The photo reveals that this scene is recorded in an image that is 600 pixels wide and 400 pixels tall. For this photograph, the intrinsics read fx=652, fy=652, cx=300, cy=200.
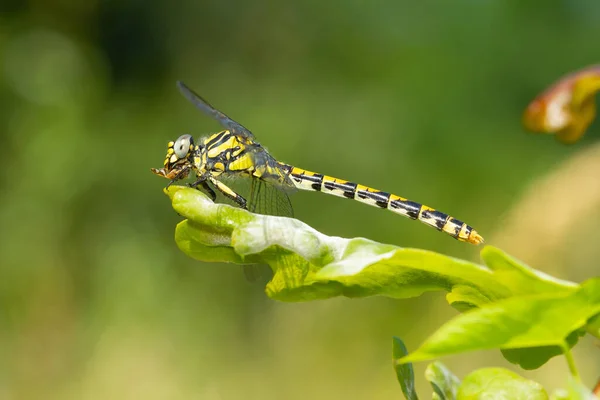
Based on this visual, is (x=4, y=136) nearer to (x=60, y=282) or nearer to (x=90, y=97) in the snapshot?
(x=90, y=97)

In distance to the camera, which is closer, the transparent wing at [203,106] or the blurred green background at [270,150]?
the transparent wing at [203,106]

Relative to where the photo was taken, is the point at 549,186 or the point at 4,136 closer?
the point at 549,186

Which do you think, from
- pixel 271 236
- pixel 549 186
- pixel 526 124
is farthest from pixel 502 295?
pixel 549 186

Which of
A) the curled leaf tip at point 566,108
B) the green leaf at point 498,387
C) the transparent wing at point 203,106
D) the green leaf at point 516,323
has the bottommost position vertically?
the green leaf at point 498,387

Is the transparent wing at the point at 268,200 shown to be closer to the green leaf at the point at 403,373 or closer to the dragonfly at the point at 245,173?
the dragonfly at the point at 245,173

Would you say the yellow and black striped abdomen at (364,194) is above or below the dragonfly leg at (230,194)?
above

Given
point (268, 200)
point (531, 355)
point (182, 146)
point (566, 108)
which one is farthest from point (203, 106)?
point (531, 355)

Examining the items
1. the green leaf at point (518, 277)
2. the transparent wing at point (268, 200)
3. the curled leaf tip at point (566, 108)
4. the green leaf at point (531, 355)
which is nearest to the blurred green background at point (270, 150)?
the transparent wing at point (268, 200)
